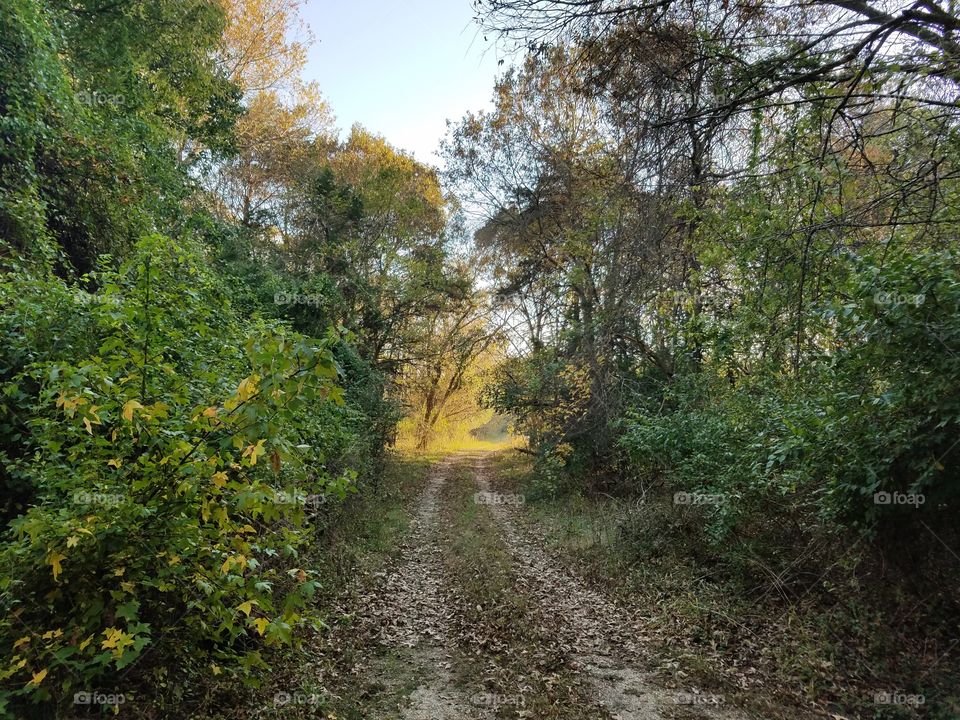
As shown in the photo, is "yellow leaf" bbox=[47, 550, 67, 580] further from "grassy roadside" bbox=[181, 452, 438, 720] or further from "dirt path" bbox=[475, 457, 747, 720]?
"dirt path" bbox=[475, 457, 747, 720]

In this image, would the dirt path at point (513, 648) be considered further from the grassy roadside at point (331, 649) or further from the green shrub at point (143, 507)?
the green shrub at point (143, 507)

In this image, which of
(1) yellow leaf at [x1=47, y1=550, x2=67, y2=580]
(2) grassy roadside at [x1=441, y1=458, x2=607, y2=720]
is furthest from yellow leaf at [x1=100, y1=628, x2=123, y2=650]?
(2) grassy roadside at [x1=441, y1=458, x2=607, y2=720]

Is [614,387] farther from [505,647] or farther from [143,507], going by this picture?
[143,507]

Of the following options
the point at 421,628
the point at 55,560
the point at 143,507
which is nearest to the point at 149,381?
the point at 143,507

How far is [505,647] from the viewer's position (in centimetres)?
604

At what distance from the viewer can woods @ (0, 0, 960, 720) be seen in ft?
11.6

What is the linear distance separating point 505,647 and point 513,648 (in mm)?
109

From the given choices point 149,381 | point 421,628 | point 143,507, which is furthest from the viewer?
point 421,628

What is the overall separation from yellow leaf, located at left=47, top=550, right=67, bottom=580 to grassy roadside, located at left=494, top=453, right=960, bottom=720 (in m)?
5.58

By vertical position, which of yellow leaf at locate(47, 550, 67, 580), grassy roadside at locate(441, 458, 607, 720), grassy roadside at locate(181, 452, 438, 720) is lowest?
grassy roadside at locate(441, 458, 607, 720)

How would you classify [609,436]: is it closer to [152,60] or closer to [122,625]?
[122,625]

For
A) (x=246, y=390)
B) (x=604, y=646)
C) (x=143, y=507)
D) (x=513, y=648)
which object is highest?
(x=246, y=390)

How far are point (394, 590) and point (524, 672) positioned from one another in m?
3.31

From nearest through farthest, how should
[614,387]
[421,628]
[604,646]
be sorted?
[604,646] < [421,628] < [614,387]
